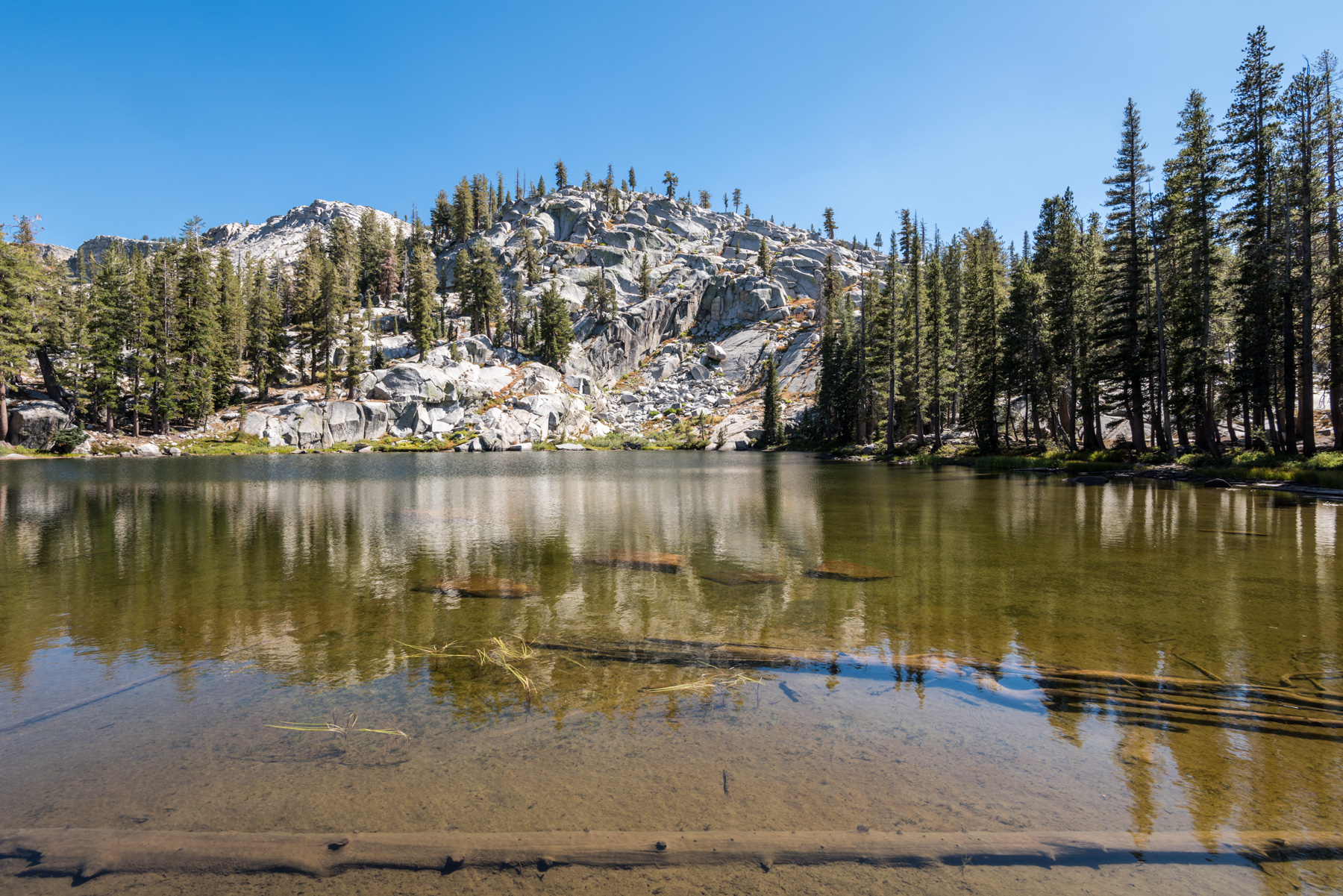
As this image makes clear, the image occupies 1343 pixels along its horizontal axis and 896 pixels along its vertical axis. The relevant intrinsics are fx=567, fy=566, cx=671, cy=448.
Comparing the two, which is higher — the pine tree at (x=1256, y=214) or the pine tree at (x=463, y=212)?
the pine tree at (x=463, y=212)

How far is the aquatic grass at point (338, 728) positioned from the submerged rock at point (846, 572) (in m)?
8.98

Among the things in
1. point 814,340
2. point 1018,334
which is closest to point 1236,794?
point 1018,334

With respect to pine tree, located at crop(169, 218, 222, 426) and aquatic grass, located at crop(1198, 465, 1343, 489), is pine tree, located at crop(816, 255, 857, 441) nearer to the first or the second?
aquatic grass, located at crop(1198, 465, 1343, 489)

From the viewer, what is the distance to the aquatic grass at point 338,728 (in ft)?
18.5

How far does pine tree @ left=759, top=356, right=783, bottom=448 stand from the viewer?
3639 inches

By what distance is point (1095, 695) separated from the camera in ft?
21.2

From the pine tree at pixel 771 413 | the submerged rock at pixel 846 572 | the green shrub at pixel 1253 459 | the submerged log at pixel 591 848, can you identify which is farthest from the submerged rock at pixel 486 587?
the pine tree at pixel 771 413

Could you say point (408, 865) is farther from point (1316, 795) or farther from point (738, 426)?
point (738, 426)

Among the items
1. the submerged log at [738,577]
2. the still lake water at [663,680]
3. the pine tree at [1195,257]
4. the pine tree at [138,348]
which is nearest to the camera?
the still lake water at [663,680]

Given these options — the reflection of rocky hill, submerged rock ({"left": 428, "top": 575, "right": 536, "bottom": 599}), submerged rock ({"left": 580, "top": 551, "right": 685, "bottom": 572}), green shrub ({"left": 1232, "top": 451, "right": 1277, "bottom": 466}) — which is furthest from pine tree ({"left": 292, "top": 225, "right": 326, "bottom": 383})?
green shrub ({"left": 1232, "top": 451, "right": 1277, "bottom": 466})

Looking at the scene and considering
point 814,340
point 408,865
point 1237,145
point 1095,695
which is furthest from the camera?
point 814,340

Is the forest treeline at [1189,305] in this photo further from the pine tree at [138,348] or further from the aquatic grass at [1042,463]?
the pine tree at [138,348]

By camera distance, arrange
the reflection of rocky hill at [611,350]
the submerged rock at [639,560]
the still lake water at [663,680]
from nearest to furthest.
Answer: the still lake water at [663,680] < the submerged rock at [639,560] < the reflection of rocky hill at [611,350]

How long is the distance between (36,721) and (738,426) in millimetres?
99435
